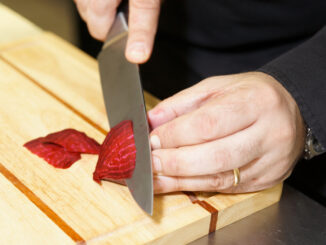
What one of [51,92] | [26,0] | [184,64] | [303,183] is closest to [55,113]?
[51,92]

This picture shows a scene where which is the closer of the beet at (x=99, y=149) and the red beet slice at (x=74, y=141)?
the beet at (x=99, y=149)

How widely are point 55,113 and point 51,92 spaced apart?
12 centimetres

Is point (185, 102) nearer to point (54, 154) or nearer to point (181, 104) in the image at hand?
point (181, 104)

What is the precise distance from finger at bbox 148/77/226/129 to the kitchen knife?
58 mm

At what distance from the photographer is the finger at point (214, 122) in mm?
974

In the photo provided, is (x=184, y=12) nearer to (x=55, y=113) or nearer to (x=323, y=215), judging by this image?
(x=55, y=113)

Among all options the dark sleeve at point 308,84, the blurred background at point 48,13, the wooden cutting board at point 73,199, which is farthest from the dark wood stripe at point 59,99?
the blurred background at point 48,13

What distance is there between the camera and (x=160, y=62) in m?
1.80

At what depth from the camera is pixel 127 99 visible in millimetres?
1150

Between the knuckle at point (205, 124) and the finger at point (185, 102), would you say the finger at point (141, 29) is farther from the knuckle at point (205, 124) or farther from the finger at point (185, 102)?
the knuckle at point (205, 124)

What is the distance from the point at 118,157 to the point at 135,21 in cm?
34

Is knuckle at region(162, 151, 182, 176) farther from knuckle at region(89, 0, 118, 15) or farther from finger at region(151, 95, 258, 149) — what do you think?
knuckle at region(89, 0, 118, 15)

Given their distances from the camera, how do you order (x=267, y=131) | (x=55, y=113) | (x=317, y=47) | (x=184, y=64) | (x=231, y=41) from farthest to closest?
(x=184, y=64), (x=231, y=41), (x=55, y=113), (x=317, y=47), (x=267, y=131)

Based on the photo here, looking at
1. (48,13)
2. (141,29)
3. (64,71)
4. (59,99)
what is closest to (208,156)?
(141,29)
